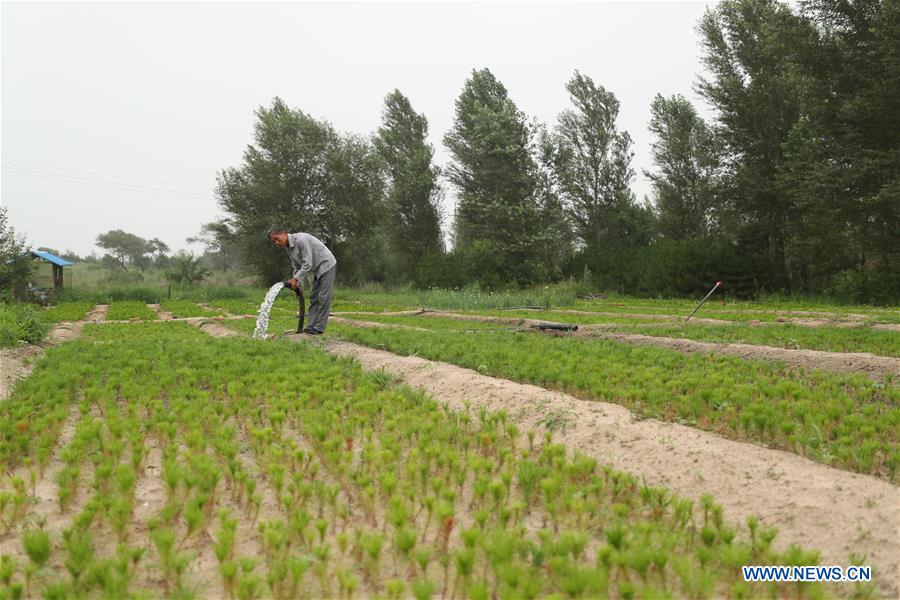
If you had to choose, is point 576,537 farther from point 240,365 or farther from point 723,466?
point 240,365

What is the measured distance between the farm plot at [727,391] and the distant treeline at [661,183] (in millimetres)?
17105

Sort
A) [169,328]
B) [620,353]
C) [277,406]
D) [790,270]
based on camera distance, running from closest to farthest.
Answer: [277,406], [620,353], [169,328], [790,270]

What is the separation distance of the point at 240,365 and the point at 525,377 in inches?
149

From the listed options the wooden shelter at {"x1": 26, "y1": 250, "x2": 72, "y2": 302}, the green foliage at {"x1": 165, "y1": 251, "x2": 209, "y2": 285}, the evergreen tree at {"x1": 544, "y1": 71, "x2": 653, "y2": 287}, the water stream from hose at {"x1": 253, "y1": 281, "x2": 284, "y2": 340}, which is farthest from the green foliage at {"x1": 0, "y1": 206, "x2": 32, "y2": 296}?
the evergreen tree at {"x1": 544, "y1": 71, "x2": 653, "y2": 287}

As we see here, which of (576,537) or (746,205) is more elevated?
(746,205)

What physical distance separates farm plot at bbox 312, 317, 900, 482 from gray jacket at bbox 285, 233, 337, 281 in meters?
2.20

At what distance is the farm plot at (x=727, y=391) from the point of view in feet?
14.9

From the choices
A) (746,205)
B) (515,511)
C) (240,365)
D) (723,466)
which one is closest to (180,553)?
(515,511)

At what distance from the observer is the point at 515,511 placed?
3385mm

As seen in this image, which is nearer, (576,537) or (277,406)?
(576,537)


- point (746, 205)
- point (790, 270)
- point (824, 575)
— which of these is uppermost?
point (746, 205)

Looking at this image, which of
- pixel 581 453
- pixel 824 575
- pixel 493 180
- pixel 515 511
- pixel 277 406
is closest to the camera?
pixel 824 575

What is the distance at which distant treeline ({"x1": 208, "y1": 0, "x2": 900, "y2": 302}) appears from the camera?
22.4 metres

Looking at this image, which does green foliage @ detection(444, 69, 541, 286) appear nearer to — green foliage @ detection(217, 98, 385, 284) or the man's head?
green foliage @ detection(217, 98, 385, 284)
